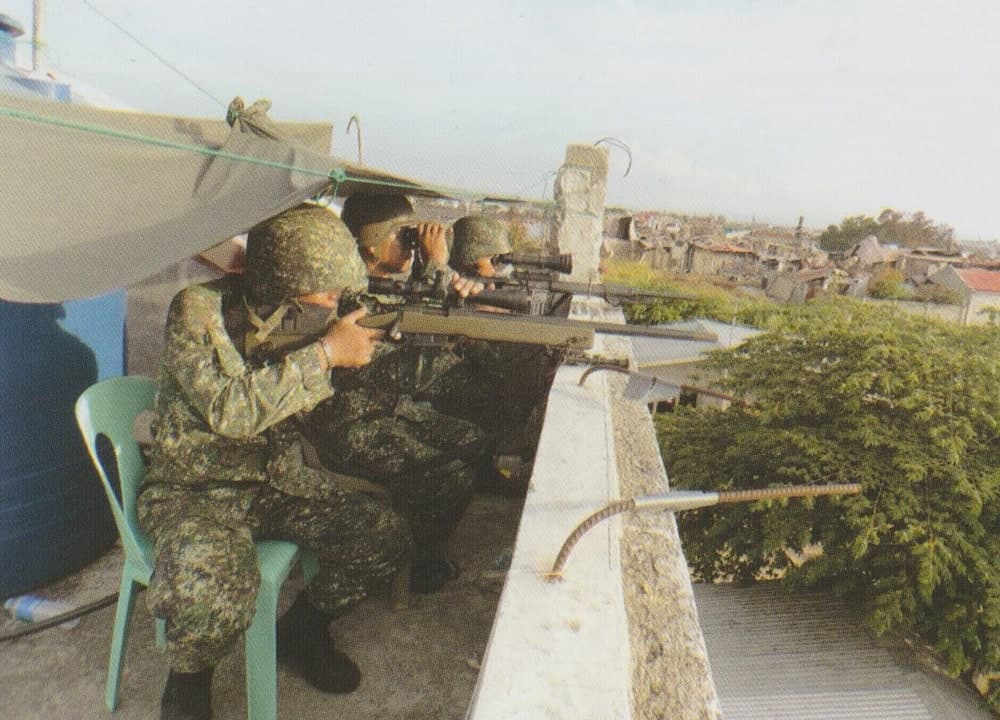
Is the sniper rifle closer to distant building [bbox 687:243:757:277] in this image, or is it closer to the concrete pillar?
the concrete pillar

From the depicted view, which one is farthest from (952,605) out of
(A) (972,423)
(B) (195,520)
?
(B) (195,520)

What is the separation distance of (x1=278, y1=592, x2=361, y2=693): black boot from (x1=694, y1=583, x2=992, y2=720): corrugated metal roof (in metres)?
3.74

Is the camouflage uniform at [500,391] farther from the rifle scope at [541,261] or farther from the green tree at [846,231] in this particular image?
the green tree at [846,231]

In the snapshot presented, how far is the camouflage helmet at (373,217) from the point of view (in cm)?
401

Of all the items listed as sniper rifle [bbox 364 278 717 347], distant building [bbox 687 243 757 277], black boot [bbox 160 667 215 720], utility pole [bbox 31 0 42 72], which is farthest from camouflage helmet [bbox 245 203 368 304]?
distant building [bbox 687 243 757 277]

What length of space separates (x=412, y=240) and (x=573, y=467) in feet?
7.48

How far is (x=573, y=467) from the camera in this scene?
93.5 inches

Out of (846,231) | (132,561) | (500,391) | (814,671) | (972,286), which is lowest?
(814,671)

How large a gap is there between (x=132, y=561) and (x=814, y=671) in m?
5.13

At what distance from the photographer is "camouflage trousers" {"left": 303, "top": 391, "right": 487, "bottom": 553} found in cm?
317

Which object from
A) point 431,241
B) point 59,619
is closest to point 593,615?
point 59,619

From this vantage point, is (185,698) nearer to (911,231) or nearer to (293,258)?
(293,258)

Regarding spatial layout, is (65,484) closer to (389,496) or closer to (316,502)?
(316,502)

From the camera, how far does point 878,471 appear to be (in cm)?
529
